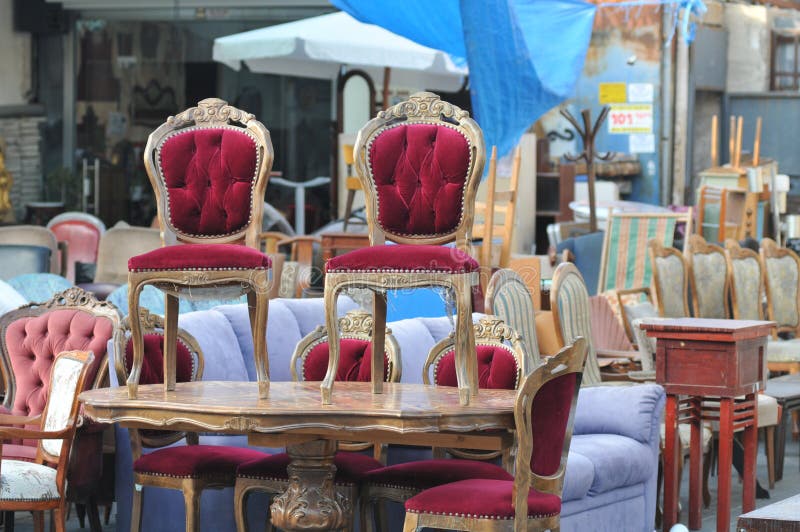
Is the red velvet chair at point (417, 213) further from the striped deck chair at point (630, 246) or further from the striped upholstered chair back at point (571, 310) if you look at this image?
the striped deck chair at point (630, 246)

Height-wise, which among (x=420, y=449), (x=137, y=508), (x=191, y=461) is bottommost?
(x=137, y=508)

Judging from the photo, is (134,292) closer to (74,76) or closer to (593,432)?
(593,432)

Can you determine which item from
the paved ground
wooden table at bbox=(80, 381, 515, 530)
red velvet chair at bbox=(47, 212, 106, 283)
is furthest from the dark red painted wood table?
red velvet chair at bbox=(47, 212, 106, 283)

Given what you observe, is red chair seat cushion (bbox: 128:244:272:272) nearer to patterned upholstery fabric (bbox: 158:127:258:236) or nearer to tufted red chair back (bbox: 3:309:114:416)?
patterned upholstery fabric (bbox: 158:127:258:236)

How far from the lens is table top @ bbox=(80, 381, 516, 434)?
177 inches

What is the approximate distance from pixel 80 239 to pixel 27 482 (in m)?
6.25

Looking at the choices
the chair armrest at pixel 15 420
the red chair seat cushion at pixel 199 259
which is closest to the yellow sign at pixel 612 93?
the chair armrest at pixel 15 420

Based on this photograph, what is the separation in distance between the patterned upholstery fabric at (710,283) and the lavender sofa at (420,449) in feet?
12.3

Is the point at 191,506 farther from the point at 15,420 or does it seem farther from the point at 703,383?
the point at 703,383

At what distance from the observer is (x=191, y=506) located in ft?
17.3

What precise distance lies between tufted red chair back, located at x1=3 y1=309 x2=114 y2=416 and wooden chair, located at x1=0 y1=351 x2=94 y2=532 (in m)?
0.30

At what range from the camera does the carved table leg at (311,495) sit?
16.2 ft

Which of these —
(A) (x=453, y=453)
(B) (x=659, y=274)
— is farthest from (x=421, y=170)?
(B) (x=659, y=274)

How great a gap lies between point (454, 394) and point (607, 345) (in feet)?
14.5
